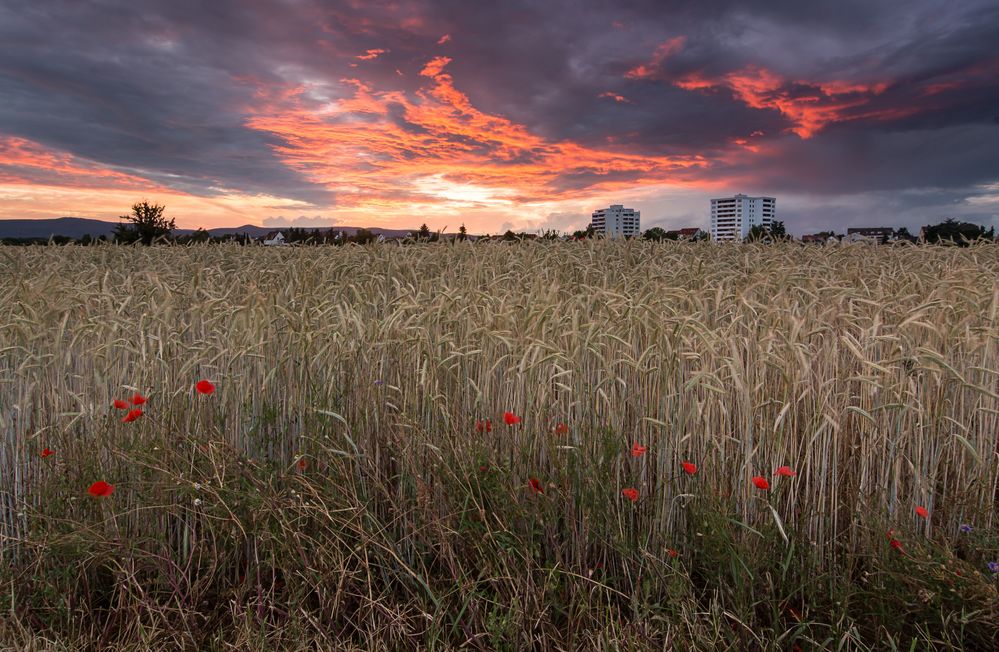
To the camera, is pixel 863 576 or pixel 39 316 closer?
pixel 863 576

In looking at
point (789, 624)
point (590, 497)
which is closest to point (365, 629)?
point (590, 497)

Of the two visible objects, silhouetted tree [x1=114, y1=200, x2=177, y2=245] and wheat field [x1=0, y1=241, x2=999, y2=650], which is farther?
silhouetted tree [x1=114, y1=200, x2=177, y2=245]

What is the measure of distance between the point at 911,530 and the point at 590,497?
1263mm

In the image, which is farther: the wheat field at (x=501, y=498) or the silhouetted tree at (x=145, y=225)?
the silhouetted tree at (x=145, y=225)

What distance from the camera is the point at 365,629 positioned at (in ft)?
8.36

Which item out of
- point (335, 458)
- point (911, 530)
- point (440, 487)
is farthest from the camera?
point (335, 458)

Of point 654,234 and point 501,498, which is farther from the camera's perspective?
point 654,234

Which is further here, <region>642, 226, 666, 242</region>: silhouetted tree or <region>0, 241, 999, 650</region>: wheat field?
<region>642, 226, 666, 242</region>: silhouetted tree

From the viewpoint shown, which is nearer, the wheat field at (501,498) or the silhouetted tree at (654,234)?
the wheat field at (501,498)

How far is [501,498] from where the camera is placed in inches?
101

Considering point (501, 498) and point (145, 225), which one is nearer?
point (501, 498)

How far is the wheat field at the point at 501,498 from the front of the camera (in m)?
2.35

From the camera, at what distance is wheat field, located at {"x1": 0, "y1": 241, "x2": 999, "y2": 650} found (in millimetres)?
2348

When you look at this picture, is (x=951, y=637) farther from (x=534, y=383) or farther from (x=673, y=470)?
(x=534, y=383)
